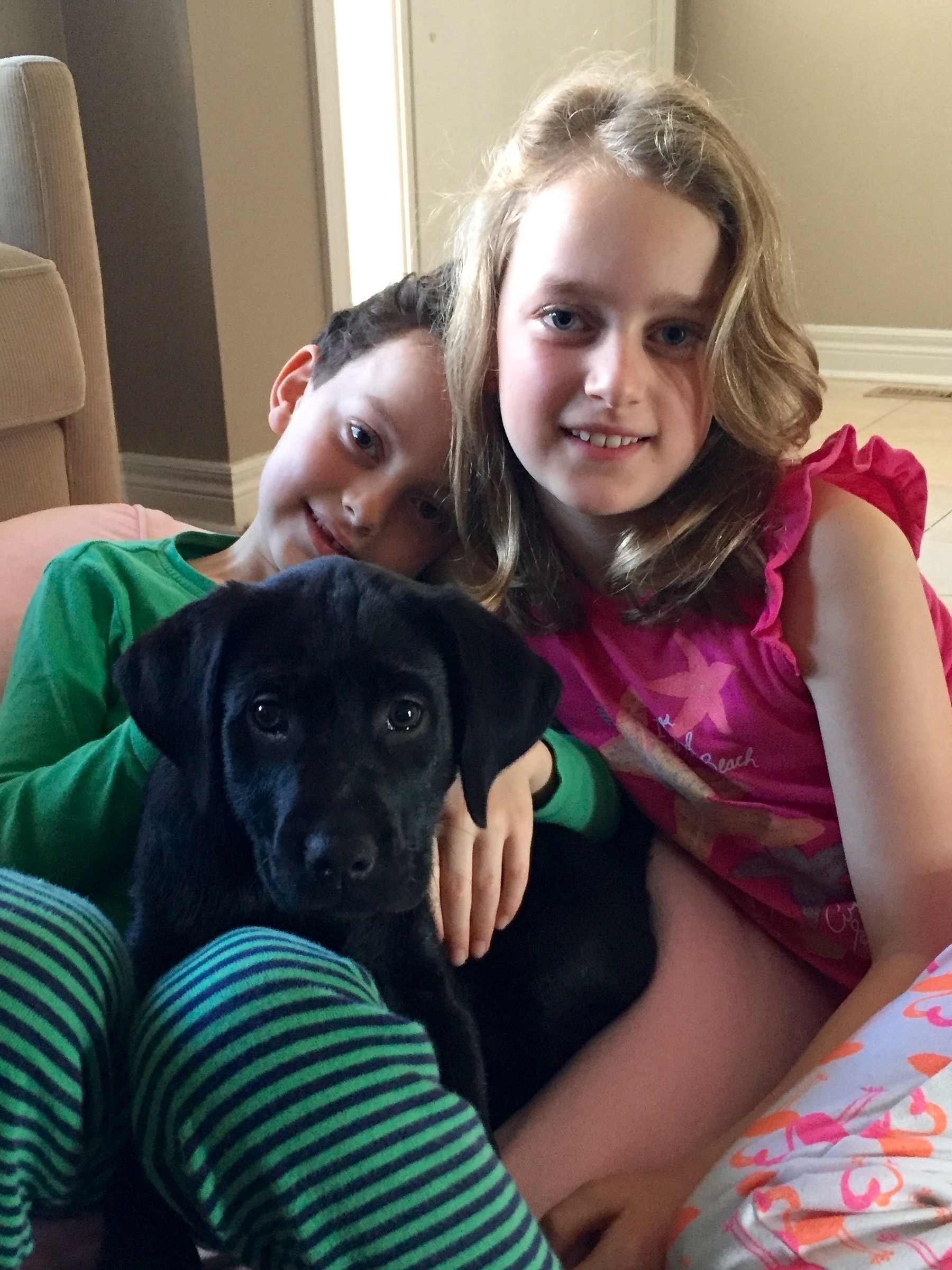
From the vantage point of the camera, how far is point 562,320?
1248 millimetres

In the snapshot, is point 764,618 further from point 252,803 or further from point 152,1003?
point 152,1003

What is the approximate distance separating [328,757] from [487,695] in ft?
0.50

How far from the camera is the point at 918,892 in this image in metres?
1.13

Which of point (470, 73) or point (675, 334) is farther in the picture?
point (470, 73)

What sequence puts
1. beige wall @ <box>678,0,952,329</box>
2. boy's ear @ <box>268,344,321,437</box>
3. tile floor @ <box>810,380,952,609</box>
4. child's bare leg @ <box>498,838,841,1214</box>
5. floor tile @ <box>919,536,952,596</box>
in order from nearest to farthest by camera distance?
child's bare leg @ <box>498,838,841,1214</box>
boy's ear @ <box>268,344,321,437</box>
floor tile @ <box>919,536,952,596</box>
tile floor @ <box>810,380,952,609</box>
beige wall @ <box>678,0,952,329</box>

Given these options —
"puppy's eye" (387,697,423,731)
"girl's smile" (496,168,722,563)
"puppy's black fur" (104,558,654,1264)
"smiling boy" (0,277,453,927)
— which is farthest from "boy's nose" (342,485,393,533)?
"puppy's eye" (387,697,423,731)

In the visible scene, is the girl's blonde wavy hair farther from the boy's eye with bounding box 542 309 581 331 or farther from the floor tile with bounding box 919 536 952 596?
the floor tile with bounding box 919 536 952 596

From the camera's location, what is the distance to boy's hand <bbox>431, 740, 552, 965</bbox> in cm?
107

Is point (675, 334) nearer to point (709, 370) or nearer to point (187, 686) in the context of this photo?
point (709, 370)

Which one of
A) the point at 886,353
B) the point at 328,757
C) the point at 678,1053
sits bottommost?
the point at 886,353

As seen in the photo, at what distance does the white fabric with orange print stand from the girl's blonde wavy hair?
0.51m

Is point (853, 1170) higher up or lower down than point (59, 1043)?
lower down

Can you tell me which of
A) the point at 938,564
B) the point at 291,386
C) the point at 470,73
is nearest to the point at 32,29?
the point at 470,73

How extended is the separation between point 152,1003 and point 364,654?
288 mm
